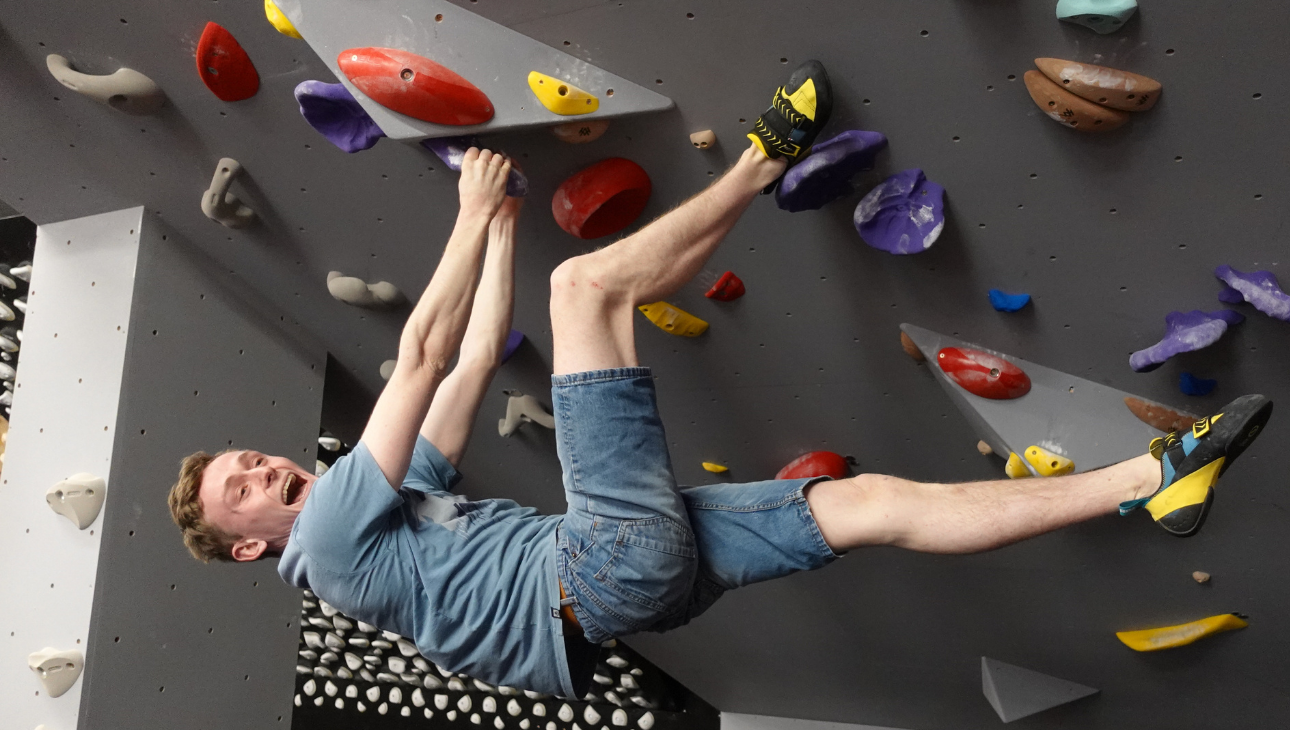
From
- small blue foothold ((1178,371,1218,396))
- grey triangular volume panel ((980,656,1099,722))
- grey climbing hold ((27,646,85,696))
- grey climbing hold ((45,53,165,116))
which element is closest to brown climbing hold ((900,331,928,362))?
small blue foothold ((1178,371,1218,396))

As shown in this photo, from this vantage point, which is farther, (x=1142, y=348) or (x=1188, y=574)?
(x=1188, y=574)

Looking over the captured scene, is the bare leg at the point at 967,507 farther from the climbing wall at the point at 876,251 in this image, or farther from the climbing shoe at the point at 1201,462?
the climbing wall at the point at 876,251

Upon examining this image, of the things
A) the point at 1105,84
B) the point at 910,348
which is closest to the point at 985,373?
the point at 910,348

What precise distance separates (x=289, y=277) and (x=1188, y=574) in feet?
7.29

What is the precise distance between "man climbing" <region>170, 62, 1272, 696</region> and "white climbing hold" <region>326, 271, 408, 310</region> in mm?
620

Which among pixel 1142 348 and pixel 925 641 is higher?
pixel 1142 348

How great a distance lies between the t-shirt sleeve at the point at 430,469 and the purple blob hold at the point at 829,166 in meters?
0.82

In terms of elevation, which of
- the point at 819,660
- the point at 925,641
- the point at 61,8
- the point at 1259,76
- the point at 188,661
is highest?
the point at 61,8

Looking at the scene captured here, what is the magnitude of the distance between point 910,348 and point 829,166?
476mm

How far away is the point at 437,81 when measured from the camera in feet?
5.41

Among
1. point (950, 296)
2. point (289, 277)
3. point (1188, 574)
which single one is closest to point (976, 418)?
point (950, 296)

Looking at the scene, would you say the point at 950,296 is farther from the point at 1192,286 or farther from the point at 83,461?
the point at 83,461

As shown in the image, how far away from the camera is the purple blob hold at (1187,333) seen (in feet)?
5.31

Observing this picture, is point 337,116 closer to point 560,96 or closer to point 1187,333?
point 560,96
